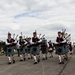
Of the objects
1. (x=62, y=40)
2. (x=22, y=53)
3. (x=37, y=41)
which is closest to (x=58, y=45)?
(x=62, y=40)

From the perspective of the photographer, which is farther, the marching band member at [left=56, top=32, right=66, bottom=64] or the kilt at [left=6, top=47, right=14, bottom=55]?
the kilt at [left=6, top=47, right=14, bottom=55]

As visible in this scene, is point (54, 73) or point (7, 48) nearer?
point (54, 73)

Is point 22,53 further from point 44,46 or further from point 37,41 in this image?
point 37,41

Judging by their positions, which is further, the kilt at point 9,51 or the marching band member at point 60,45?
the kilt at point 9,51

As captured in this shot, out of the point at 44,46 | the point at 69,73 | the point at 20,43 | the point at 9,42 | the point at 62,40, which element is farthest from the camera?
the point at 44,46

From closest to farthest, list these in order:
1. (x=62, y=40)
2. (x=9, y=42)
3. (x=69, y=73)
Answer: (x=69, y=73) < (x=62, y=40) < (x=9, y=42)

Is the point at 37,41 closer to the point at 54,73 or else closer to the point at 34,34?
the point at 34,34

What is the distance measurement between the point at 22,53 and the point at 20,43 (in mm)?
869

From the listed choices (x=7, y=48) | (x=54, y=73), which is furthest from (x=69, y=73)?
(x=7, y=48)

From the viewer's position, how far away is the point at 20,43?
17.0 meters

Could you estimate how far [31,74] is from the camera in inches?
→ 368

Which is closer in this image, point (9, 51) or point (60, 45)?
point (60, 45)

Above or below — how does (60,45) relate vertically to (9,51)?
above

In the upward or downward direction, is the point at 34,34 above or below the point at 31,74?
above
